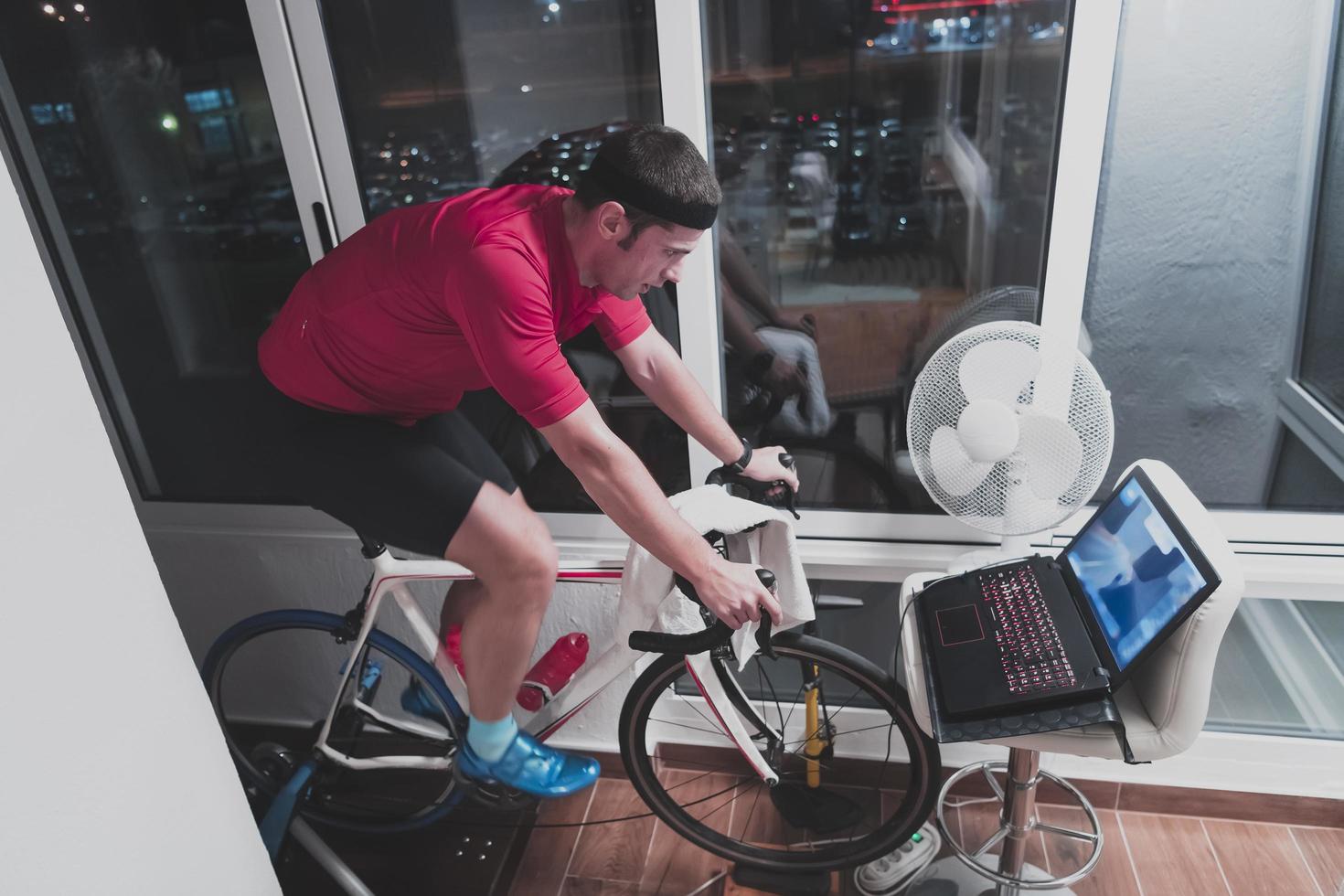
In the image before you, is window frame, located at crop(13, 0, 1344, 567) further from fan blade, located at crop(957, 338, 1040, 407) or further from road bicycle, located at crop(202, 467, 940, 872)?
road bicycle, located at crop(202, 467, 940, 872)

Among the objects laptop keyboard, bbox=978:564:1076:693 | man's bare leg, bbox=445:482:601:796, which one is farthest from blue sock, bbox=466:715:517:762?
laptop keyboard, bbox=978:564:1076:693

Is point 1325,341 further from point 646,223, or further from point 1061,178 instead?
point 646,223

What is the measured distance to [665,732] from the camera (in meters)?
2.17

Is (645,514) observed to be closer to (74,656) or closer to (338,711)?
(74,656)

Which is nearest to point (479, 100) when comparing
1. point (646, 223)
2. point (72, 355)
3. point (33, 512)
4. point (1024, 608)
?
point (646, 223)

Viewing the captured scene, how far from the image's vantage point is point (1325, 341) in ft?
5.92

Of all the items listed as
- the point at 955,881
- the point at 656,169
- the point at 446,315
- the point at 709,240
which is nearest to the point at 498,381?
the point at 446,315

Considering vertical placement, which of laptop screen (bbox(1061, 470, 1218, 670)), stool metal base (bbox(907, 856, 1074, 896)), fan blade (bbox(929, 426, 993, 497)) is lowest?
stool metal base (bbox(907, 856, 1074, 896))

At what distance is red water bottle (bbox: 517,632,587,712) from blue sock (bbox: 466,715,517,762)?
0.51ft

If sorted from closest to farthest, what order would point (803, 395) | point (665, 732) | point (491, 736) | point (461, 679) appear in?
point (491, 736) → point (461, 679) → point (803, 395) → point (665, 732)

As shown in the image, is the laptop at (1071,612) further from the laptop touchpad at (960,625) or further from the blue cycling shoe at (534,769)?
the blue cycling shoe at (534,769)

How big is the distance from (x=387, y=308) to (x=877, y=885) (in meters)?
1.51

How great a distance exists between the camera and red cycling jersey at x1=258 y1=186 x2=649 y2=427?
1212 millimetres

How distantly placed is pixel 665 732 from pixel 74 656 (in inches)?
59.6
